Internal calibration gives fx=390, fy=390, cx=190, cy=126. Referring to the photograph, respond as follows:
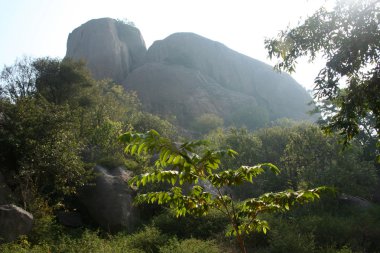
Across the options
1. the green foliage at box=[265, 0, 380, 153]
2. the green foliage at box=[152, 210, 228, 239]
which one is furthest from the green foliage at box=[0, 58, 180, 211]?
the green foliage at box=[265, 0, 380, 153]

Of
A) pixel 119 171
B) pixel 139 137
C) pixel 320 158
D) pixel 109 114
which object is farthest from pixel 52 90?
pixel 139 137

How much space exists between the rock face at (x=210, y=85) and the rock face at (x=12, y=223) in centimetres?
4486

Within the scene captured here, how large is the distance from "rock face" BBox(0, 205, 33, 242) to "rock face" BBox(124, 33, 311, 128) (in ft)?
147

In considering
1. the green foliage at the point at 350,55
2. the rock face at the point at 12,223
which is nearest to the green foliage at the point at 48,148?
the rock face at the point at 12,223

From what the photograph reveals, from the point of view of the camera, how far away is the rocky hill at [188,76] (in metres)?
62.2

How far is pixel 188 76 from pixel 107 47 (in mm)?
14605

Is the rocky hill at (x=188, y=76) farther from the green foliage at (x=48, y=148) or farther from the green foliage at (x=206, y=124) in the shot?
the green foliage at (x=48, y=148)

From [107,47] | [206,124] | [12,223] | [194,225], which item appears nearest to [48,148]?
[12,223]

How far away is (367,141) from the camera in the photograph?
30.6 metres

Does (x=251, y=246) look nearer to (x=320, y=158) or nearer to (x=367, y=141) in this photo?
(x=320, y=158)

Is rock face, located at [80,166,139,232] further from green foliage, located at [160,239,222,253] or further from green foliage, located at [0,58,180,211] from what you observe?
green foliage, located at [160,239,222,253]

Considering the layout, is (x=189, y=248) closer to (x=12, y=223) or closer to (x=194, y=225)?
(x=194, y=225)

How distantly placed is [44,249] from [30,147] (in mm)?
4989

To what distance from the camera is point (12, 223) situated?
12.9 m
